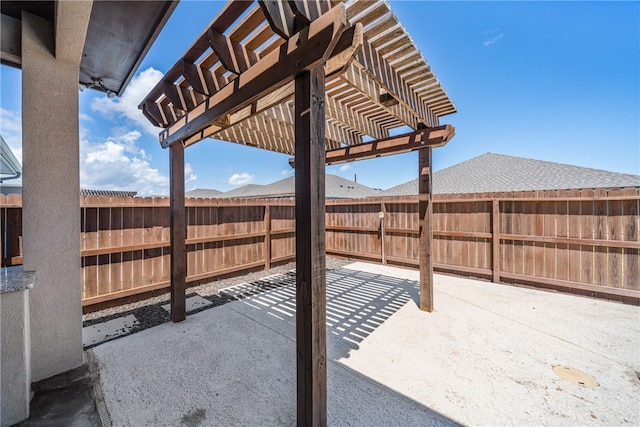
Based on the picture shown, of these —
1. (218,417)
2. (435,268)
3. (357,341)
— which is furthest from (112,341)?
(435,268)

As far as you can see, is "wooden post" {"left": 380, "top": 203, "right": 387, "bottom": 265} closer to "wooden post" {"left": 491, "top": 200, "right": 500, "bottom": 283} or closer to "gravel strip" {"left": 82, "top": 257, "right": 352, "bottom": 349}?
"gravel strip" {"left": 82, "top": 257, "right": 352, "bottom": 349}

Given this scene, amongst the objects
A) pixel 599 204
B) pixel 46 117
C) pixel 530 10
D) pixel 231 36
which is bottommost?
pixel 599 204

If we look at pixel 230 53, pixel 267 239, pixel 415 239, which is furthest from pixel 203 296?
pixel 415 239

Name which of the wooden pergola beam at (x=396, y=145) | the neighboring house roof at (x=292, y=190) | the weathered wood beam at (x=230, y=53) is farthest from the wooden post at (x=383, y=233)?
the neighboring house roof at (x=292, y=190)

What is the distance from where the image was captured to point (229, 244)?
4.89 metres

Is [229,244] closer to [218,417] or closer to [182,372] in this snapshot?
[182,372]

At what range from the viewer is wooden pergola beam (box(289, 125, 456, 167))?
10.3 ft

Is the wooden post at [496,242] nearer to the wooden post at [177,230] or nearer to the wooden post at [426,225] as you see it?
the wooden post at [426,225]

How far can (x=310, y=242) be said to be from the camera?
1.30 metres

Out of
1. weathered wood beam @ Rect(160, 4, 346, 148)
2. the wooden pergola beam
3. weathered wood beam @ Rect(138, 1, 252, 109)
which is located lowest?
weathered wood beam @ Rect(160, 4, 346, 148)

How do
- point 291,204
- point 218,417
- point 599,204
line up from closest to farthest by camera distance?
point 218,417, point 599,204, point 291,204

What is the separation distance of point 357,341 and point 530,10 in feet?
19.0

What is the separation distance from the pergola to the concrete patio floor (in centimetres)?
46

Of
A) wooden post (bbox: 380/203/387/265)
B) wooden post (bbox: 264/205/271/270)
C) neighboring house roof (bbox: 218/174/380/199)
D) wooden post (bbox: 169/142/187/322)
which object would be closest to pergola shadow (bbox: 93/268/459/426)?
wooden post (bbox: 169/142/187/322)
